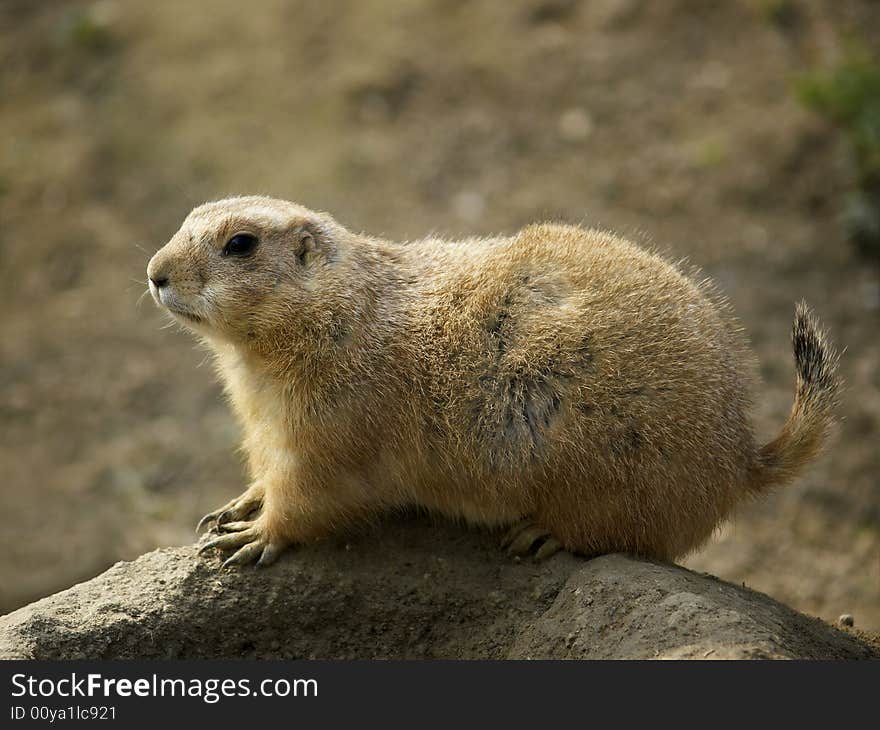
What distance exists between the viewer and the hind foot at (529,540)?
17.7 feet

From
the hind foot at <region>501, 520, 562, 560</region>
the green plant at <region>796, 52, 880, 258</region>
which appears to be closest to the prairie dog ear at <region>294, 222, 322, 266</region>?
the hind foot at <region>501, 520, 562, 560</region>

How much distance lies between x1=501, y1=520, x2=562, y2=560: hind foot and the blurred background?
3955 millimetres

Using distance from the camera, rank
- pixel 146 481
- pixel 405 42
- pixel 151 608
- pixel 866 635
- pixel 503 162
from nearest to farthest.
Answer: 1. pixel 151 608
2. pixel 866 635
3. pixel 146 481
4. pixel 503 162
5. pixel 405 42

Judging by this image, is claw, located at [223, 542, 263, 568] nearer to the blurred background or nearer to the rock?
the rock

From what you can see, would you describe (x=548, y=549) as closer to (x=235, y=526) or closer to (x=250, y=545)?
(x=250, y=545)

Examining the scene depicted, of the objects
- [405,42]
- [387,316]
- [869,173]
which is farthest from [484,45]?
[387,316]

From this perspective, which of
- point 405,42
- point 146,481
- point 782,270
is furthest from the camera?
point 405,42

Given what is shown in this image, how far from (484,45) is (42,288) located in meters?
5.17

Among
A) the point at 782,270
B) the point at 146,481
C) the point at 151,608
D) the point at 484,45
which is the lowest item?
the point at 151,608

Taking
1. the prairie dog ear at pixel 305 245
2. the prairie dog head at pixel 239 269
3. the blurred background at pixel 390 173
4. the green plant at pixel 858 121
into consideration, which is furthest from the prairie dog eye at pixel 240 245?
the green plant at pixel 858 121

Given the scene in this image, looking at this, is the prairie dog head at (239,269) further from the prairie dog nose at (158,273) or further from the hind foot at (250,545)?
the hind foot at (250,545)

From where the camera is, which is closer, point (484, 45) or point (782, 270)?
point (782, 270)

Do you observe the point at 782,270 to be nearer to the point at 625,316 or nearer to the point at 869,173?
the point at 869,173

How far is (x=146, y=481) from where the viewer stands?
390 inches
